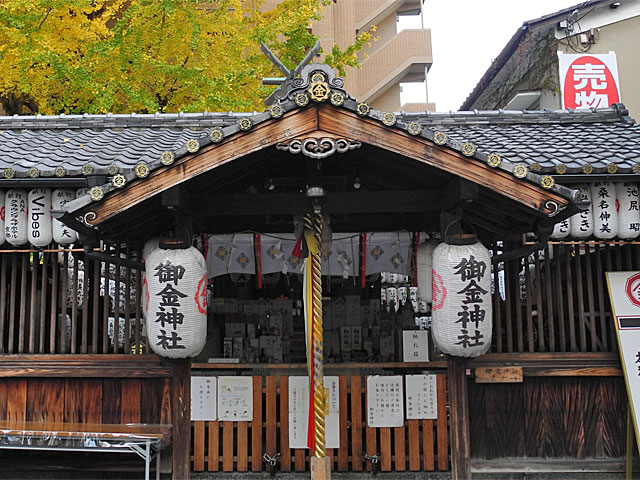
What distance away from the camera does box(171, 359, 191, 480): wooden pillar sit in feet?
26.8

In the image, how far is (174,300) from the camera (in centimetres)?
722

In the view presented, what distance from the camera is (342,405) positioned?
29.4ft

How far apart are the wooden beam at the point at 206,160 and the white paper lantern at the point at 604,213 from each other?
4.54m

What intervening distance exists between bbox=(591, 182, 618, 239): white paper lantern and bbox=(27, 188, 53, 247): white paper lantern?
297 inches

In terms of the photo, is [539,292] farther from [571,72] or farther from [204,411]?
[571,72]

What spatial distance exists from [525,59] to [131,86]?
1313 centimetres

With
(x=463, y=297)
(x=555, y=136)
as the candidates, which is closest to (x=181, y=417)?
(x=463, y=297)

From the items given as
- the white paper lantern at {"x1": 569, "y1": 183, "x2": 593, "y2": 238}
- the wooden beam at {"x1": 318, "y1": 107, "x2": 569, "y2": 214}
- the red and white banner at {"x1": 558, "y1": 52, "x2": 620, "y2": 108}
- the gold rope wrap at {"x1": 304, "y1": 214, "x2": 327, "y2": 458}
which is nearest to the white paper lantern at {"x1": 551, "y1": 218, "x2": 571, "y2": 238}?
the white paper lantern at {"x1": 569, "y1": 183, "x2": 593, "y2": 238}

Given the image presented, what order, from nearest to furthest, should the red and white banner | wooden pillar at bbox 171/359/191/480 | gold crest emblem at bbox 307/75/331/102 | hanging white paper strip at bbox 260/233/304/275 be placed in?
gold crest emblem at bbox 307/75/331/102
wooden pillar at bbox 171/359/191/480
hanging white paper strip at bbox 260/233/304/275
the red and white banner

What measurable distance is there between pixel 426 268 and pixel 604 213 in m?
2.65

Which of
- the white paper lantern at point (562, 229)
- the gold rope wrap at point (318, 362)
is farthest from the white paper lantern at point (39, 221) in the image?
the white paper lantern at point (562, 229)

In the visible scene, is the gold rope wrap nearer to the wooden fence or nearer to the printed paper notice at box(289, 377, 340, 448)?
the printed paper notice at box(289, 377, 340, 448)

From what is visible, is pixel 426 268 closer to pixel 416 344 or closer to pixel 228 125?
pixel 416 344

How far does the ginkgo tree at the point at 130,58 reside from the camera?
1591 centimetres
